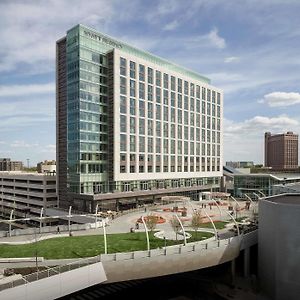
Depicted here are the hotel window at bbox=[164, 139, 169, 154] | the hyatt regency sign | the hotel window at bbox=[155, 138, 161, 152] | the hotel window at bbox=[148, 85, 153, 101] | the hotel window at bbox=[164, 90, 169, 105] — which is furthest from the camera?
the hotel window at bbox=[164, 139, 169, 154]

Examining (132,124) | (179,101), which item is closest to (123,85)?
(132,124)

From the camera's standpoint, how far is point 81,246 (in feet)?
155

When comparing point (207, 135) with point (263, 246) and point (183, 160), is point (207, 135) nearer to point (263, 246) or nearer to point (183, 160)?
point (183, 160)

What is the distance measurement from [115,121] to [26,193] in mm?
42939

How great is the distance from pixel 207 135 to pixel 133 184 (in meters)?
45.1

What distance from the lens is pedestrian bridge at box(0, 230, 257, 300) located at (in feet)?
107

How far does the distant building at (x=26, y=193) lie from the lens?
10556cm

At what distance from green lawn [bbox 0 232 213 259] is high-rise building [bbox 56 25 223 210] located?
38224 mm

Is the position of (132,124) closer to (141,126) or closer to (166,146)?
(141,126)

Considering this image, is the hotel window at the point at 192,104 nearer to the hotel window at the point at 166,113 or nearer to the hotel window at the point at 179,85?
the hotel window at the point at 179,85

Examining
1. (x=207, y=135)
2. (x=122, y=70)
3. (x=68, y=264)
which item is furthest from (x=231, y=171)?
(x=68, y=264)

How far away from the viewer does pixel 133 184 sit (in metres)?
104

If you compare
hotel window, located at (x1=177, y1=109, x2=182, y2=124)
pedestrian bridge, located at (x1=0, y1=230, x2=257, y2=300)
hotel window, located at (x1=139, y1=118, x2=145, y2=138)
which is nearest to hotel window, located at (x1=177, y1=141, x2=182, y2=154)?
hotel window, located at (x1=177, y1=109, x2=182, y2=124)

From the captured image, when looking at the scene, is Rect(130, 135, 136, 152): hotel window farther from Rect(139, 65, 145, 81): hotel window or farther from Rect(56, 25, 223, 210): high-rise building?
Rect(139, 65, 145, 81): hotel window
